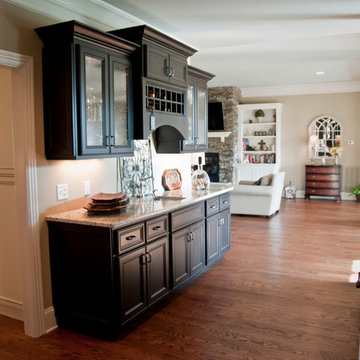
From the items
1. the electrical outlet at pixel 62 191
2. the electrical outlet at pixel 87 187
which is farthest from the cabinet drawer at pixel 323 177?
the electrical outlet at pixel 62 191

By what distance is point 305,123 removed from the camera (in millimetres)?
10414

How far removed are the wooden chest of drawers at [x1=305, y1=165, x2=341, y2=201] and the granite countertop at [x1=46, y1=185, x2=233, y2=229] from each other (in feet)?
21.1

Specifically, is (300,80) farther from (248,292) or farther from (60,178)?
(60,178)

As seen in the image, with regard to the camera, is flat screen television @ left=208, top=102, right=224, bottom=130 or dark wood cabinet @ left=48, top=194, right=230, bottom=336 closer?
dark wood cabinet @ left=48, top=194, right=230, bottom=336

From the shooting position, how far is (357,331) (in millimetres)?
3049

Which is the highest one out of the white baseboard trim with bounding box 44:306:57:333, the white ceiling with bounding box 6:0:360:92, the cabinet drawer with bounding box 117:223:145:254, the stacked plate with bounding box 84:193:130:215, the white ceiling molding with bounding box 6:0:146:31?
the white ceiling with bounding box 6:0:360:92

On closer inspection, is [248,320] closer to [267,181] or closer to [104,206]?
[104,206]

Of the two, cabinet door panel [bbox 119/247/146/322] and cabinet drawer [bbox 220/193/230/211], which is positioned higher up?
cabinet drawer [bbox 220/193/230/211]

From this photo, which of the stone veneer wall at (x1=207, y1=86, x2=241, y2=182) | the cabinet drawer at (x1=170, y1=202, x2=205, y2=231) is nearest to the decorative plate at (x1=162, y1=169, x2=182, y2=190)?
the cabinet drawer at (x1=170, y1=202, x2=205, y2=231)

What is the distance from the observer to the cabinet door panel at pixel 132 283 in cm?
290

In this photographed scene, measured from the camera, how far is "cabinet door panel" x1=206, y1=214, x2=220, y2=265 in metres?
4.29

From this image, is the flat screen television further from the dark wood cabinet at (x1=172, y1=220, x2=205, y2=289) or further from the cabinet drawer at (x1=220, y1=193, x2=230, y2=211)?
the dark wood cabinet at (x1=172, y1=220, x2=205, y2=289)

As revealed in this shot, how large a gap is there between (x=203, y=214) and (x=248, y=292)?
A: 901 millimetres

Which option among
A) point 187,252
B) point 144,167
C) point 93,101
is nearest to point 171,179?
point 144,167
